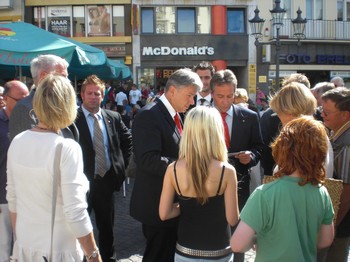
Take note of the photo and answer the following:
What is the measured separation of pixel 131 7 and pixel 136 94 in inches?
→ 246

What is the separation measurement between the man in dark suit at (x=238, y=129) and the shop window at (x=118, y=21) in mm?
20256

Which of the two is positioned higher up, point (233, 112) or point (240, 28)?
point (240, 28)

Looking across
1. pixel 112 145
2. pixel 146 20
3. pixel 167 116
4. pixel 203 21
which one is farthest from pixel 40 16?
pixel 167 116

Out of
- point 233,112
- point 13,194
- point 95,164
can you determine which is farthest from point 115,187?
point 13,194

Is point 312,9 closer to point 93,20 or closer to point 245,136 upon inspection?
point 93,20

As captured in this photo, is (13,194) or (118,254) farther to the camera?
(118,254)

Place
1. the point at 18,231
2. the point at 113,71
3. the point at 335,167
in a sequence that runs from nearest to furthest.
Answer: the point at 18,231 < the point at 335,167 < the point at 113,71

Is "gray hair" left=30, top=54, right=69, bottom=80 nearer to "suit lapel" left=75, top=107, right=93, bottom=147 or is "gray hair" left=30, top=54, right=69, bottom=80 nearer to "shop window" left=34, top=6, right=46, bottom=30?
"suit lapel" left=75, top=107, right=93, bottom=147

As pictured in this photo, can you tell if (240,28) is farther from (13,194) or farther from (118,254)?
(13,194)

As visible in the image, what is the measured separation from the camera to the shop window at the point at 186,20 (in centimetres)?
2377

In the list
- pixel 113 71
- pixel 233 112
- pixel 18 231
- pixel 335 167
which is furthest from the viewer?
pixel 113 71

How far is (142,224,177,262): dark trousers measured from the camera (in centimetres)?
330

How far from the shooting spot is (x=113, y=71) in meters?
10.7

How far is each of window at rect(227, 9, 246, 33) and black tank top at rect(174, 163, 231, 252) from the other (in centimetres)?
2231
